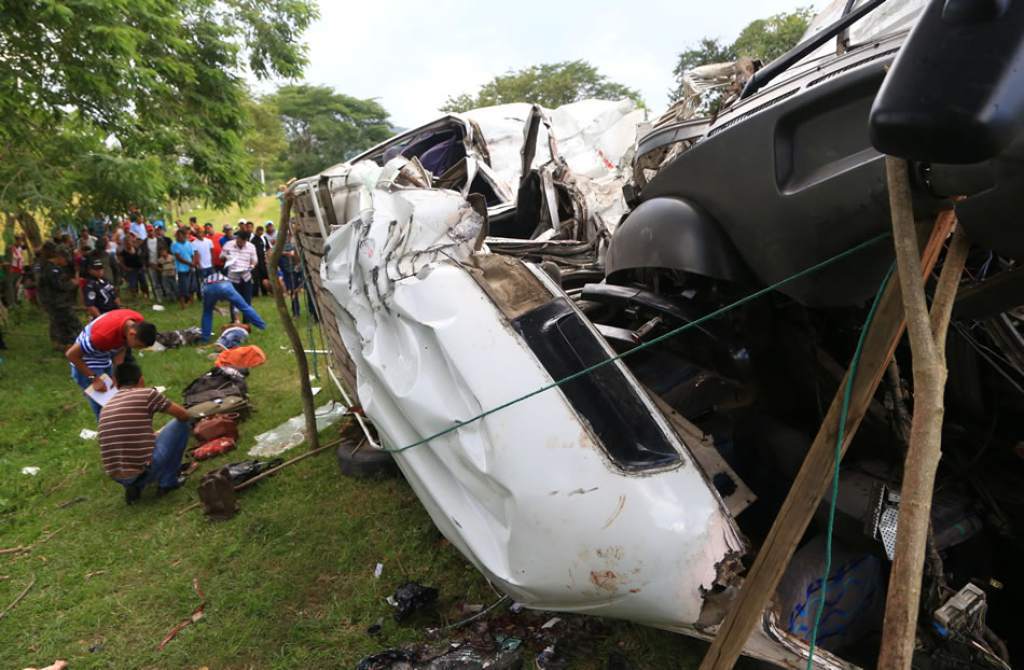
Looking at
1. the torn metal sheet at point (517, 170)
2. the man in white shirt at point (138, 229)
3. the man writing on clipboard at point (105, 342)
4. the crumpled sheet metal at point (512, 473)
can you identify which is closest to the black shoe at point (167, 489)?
the man writing on clipboard at point (105, 342)

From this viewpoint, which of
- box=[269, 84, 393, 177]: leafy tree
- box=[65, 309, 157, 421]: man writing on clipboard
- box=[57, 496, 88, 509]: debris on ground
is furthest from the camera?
box=[269, 84, 393, 177]: leafy tree

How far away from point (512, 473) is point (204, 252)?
1077 centimetres

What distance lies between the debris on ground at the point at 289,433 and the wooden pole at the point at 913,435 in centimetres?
438

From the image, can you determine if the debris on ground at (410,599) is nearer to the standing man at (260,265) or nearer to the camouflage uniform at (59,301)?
the camouflage uniform at (59,301)

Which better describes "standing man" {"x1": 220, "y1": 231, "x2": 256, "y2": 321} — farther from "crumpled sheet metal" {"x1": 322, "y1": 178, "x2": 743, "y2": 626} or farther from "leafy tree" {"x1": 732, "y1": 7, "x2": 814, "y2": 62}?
"leafy tree" {"x1": 732, "y1": 7, "x2": 814, "y2": 62}

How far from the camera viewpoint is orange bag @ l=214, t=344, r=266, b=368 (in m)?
6.39

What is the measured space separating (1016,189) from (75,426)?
694 centimetres

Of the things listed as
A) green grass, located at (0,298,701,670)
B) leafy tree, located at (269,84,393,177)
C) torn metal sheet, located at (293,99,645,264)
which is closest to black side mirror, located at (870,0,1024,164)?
torn metal sheet, located at (293,99,645,264)

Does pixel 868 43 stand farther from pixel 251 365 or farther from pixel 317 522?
pixel 251 365

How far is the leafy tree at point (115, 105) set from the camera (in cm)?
680

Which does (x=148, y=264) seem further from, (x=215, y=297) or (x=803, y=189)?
(x=803, y=189)

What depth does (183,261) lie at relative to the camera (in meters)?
10.5

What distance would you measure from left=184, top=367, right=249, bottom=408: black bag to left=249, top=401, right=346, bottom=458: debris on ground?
649 millimetres

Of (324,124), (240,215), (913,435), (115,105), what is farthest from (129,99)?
(324,124)
